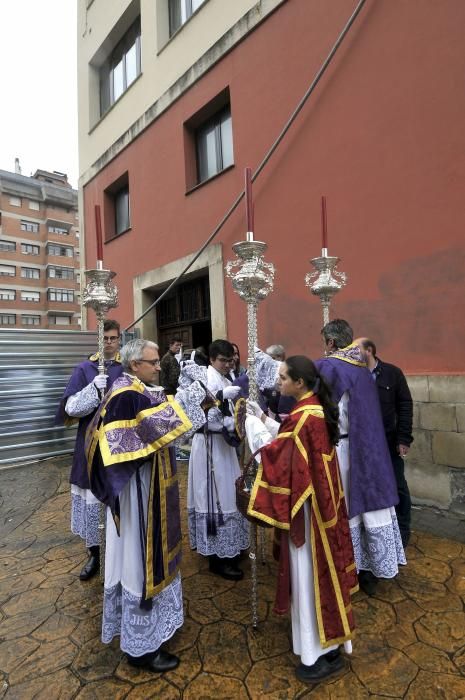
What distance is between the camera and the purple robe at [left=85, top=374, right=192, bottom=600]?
2.14 metres

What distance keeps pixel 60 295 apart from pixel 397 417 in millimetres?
40334

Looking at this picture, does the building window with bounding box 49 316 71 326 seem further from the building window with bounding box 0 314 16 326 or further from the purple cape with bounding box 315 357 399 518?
the purple cape with bounding box 315 357 399 518

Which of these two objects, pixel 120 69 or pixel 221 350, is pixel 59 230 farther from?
pixel 221 350

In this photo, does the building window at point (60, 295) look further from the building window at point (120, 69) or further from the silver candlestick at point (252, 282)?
the silver candlestick at point (252, 282)

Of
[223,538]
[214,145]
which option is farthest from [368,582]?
[214,145]

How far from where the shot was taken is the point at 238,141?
655 centimetres

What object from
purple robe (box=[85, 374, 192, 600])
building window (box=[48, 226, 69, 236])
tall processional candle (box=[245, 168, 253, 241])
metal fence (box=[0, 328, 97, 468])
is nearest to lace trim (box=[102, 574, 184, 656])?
purple robe (box=[85, 374, 192, 600])

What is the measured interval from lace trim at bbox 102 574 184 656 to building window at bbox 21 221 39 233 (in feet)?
138

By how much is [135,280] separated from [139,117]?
3.42 meters

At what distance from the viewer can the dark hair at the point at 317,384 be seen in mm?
2177

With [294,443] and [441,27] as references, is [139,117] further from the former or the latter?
[294,443]

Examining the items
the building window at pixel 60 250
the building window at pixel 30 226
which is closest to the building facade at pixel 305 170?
the building window at pixel 30 226

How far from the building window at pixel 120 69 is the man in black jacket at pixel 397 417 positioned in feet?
28.1

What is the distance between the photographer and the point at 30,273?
125 feet
